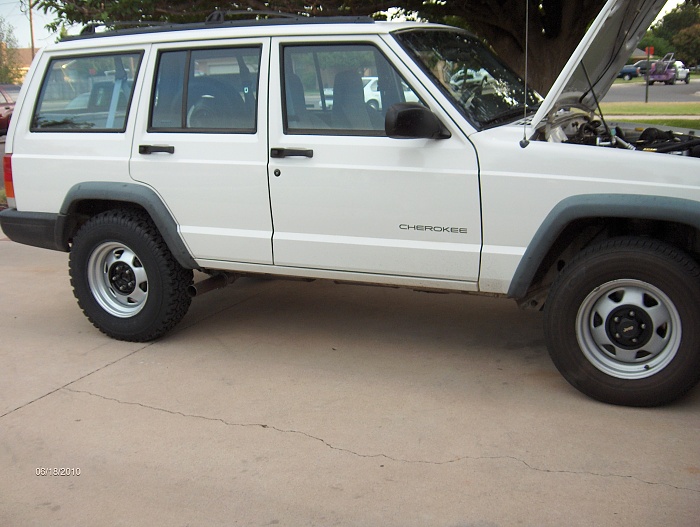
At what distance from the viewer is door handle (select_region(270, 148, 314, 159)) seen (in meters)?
4.63

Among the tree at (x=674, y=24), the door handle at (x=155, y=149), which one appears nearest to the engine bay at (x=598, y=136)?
the door handle at (x=155, y=149)

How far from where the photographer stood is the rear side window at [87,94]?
5266 millimetres

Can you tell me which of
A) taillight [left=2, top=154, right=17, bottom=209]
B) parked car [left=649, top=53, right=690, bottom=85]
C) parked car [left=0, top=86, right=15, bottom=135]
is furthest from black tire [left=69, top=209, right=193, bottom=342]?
parked car [left=649, top=53, right=690, bottom=85]

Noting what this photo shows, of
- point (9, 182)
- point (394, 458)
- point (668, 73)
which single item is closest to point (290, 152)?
point (394, 458)

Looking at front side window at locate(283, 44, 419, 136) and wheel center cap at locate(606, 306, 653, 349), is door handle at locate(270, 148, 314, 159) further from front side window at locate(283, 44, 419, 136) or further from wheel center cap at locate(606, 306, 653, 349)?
wheel center cap at locate(606, 306, 653, 349)

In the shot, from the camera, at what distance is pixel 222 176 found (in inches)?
192

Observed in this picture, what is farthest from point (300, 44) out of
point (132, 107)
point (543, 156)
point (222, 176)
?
point (543, 156)

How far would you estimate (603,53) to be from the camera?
5.20 metres

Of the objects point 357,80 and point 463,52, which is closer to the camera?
point 357,80

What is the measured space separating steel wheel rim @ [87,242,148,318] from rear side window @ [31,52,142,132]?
832mm

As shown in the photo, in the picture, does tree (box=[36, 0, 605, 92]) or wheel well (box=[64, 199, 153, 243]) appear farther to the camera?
tree (box=[36, 0, 605, 92])

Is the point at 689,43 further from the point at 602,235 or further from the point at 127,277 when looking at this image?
the point at 127,277

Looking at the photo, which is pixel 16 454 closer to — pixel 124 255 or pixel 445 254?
pixel 124 255

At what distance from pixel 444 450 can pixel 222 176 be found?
215 centimetres
